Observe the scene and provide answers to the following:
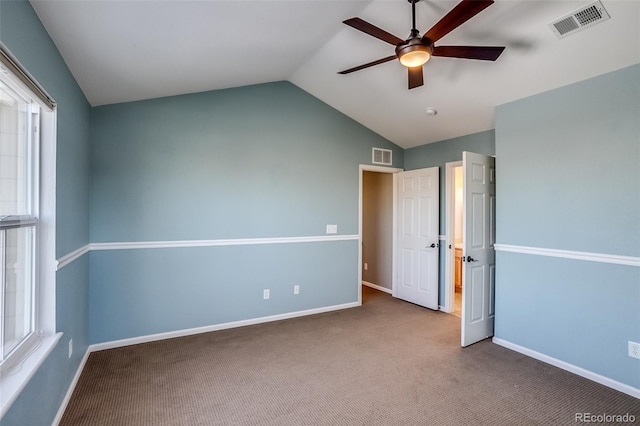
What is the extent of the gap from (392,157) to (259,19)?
121 inches

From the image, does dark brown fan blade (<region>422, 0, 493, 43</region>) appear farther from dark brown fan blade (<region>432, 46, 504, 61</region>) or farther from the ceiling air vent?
the ceiling air vent

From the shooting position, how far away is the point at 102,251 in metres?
3.05

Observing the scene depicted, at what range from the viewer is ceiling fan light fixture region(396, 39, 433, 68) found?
6.25 ft

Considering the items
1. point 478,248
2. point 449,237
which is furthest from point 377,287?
point 478,248

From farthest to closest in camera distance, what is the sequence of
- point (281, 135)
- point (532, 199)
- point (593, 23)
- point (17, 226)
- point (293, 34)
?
1. point (281, 135)
2. point (532, 199)
3. point (293, 34)
4. point (593, 23)
5. point (17, 226)

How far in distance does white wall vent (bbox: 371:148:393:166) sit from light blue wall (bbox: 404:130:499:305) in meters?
0.36

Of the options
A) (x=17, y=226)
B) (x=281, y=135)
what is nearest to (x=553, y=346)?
(x=281, y=135)

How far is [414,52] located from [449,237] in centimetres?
291

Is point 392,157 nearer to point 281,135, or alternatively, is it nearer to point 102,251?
point 281,135

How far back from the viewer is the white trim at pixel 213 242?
3.10 metres

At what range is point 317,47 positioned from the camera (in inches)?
119

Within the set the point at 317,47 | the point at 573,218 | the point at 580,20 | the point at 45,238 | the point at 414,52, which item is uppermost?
the point at 317,47

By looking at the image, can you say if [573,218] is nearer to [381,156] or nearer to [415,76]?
[415,76]

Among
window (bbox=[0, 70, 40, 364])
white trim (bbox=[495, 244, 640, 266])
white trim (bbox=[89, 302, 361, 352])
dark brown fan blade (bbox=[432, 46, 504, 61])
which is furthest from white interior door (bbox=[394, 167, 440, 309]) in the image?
window (bbox=[0, 70, 40, 364])
